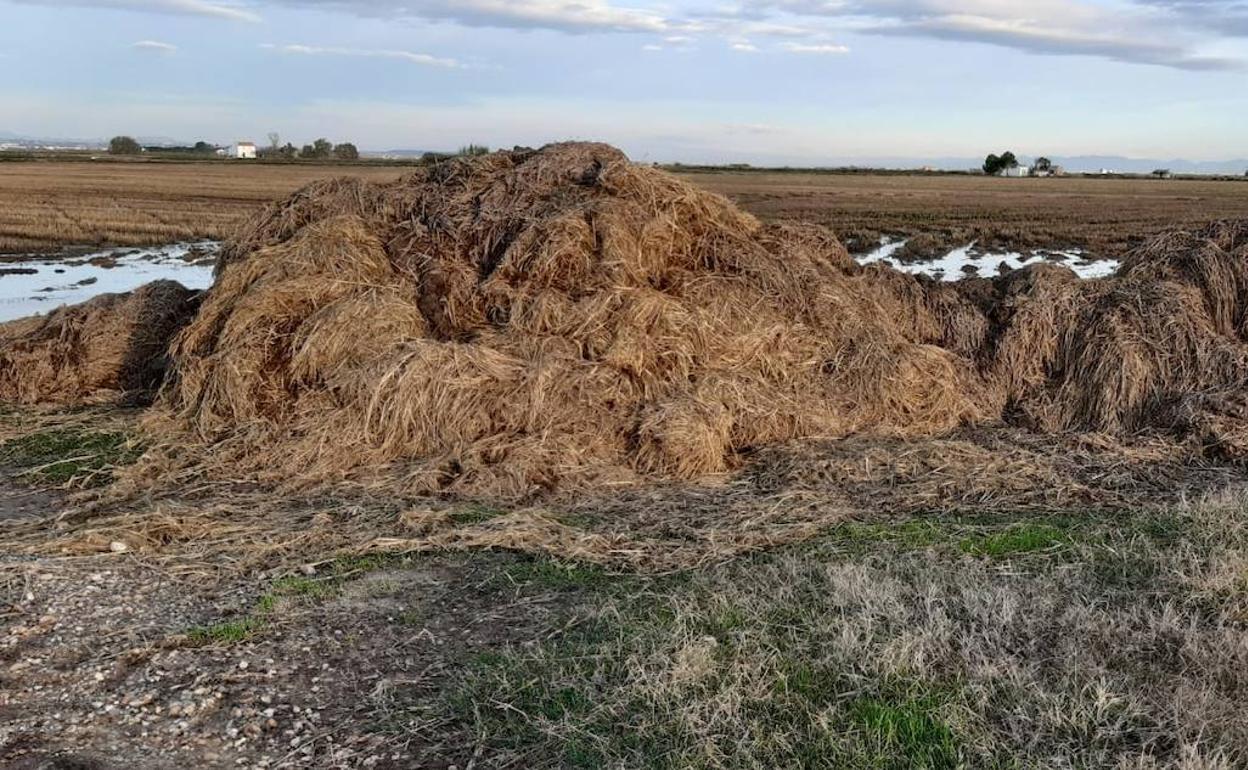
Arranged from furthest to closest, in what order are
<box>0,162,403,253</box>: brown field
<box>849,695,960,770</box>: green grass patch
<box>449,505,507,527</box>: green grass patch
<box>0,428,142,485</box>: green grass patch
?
1. <box>0,162,403,253</box>: brown field
2. <box>0,428,142,485</box>: green grass patch
3. <box>449,505,507,527</box>: green grass patch
4. <box>849,695,960,770</box>: green grass patch

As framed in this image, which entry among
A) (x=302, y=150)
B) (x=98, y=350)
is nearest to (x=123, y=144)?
(x=302, y=150)

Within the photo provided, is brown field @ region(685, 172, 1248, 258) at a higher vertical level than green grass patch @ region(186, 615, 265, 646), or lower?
higher

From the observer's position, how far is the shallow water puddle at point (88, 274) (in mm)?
17966

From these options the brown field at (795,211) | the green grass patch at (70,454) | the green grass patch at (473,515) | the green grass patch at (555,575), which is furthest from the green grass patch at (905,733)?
the brown field at (795,211)

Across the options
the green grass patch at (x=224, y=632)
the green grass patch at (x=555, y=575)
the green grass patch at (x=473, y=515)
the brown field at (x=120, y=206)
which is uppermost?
the brown field at (x=120, y=206)

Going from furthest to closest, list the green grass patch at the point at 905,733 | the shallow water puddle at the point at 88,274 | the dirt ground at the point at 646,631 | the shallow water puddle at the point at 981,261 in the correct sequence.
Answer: the shallow water puddle at the point at 981,261, the shallow water puddle at the point at 88,274, the dirt ground at the point at 646,631, the green grass patch at the point at 905,733

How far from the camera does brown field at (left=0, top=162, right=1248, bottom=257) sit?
96.8 ft

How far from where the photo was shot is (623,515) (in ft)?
22.1

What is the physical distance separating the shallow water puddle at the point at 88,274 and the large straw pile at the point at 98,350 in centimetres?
688

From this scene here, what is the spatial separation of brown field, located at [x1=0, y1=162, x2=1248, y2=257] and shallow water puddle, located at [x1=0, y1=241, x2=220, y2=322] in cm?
172

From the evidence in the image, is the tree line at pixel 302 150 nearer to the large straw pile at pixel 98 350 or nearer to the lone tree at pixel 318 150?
the lone tree at pixel 318 150

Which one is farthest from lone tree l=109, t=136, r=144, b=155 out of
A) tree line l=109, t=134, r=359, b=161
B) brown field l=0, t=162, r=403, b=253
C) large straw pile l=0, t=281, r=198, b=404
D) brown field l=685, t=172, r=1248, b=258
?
large straw pile l=0, t=281, r=198, b=404

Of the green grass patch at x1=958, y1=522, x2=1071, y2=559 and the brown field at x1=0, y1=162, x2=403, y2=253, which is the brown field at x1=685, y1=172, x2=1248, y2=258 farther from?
the green grass patch at x1=958, y1=522, x2=1071, y2=559

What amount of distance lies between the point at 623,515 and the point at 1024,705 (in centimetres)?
319
